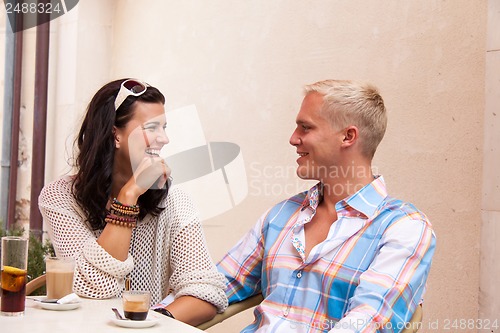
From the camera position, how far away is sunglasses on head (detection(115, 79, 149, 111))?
210cm

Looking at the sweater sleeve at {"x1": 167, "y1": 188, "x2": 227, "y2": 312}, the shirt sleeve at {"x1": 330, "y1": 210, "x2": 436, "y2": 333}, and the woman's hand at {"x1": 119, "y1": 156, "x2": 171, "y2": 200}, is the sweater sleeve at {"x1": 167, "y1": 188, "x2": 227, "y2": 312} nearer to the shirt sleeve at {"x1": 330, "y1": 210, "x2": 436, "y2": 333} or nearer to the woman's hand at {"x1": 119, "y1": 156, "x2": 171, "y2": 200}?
the woman's hand at {"x1": 119, "y1": 156, "x2": 171, "y2": 200}

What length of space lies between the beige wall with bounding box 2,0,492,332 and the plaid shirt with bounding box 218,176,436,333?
2.01 ft

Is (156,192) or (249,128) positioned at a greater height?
(249,128)

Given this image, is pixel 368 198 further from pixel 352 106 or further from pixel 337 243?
pixel 352 106

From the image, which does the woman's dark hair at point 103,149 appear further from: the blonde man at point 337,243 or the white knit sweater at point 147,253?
the blonde man at point 337,243

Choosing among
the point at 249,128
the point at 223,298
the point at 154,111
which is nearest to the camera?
the point at 223,298

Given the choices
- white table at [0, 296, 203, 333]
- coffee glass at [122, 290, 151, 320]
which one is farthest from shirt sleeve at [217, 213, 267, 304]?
coffee glass at [122, 290, 151, 320]

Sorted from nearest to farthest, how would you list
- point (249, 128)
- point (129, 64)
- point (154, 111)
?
point (154, 111) < point (249, 128) < point (129, 64)

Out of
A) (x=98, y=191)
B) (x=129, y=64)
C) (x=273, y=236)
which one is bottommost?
(x=273, y=236)

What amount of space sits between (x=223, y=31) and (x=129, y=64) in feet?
3.06

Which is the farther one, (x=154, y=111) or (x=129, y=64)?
(x=129, y=64)

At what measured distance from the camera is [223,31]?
365 centimetres

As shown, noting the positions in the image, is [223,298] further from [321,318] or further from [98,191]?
[98,191]

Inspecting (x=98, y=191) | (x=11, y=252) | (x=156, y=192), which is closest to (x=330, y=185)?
(x=156, y=192)
